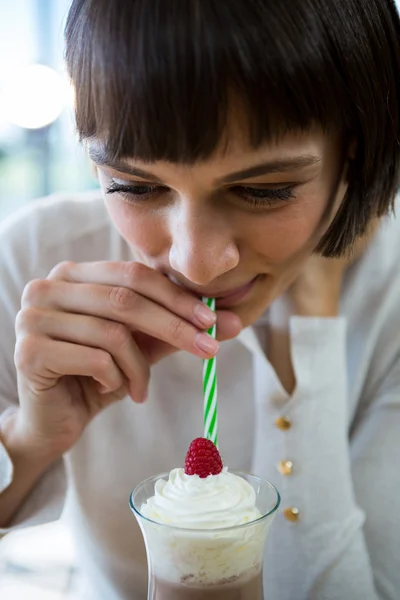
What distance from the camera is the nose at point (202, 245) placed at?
818 millimetres

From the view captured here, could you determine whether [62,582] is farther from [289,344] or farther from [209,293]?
[209,293]

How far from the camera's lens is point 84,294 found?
3.32 ft

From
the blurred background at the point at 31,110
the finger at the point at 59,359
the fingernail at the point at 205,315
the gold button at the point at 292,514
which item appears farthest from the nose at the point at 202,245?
the blurred background at the point at 31,110

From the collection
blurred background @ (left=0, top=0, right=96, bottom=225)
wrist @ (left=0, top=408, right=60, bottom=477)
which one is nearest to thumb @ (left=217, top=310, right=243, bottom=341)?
wrist @ (left=0, top=408, right=60, bottom=477)

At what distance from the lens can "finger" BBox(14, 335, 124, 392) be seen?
3.27ft

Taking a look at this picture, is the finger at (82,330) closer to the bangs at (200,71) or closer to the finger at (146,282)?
the finger at (146,282)

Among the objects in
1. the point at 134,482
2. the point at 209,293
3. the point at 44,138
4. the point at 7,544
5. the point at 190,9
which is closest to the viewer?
the point at 190,9

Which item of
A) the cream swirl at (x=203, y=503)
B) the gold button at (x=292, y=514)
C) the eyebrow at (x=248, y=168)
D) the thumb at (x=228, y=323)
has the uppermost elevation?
the eyebrow at (x=248, y=168)

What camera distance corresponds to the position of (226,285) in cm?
94

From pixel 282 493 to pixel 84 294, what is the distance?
1.52 ft

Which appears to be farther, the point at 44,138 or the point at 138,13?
the point at 44,138

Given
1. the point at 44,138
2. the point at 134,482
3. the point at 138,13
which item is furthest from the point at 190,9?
the point at 44,138

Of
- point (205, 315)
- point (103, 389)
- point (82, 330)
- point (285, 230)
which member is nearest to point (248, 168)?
point (285, 230)

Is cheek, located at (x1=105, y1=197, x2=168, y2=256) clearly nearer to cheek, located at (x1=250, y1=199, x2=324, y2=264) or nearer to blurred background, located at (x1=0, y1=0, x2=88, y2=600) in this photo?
cheek, located at (x1=250, y1=199, x2=324, y2=264)
